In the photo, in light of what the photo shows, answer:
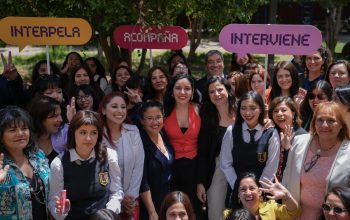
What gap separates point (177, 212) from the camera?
3459mm

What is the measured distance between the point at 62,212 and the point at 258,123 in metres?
1.90

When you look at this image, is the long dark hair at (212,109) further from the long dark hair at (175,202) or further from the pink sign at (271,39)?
the long dark hair at (175,202)

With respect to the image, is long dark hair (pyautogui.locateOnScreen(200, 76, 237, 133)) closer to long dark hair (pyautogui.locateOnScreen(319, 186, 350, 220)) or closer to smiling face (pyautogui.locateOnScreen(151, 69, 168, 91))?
smiling face (pyautogui.locateOnScreen(151, 69, 168, 91))

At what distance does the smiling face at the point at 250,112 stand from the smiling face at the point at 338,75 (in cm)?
136

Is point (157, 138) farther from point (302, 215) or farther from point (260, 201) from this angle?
point (302, 215)

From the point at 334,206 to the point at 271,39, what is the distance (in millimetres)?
2448

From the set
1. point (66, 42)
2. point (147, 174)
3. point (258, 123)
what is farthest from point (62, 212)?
point (66, 42)

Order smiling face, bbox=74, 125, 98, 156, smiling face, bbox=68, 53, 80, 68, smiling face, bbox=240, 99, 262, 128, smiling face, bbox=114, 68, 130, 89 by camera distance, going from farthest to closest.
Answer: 1. smiling face, bbox=68, 53, 80, 68
2. smiling face, bbox=114, 68, 130, 89
3. smiling face, bbox=240, 99, 262, 128
4. smiling face, bbox=74, 125, 98, 156

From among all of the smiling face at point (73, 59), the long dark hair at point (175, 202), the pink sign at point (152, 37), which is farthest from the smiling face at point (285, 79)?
the smiling face at point (73, 59)

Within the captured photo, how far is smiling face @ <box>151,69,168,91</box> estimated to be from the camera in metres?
5.24

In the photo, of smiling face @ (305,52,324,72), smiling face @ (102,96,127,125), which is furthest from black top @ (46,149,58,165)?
smiling face @ (305,52,324,72)

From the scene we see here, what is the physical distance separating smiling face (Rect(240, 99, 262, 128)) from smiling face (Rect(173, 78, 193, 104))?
2.07 ft

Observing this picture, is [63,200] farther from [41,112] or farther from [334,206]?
[334,206]

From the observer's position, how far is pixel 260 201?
381 cm
